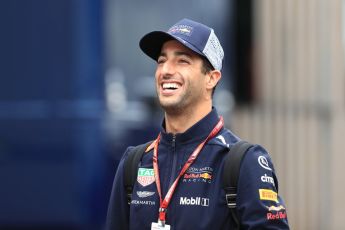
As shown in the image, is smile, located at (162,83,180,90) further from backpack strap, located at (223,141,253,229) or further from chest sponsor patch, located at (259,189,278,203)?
chest sponsor patch, located at (259,189,278,203)

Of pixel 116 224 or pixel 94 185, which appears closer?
pixel 116 224

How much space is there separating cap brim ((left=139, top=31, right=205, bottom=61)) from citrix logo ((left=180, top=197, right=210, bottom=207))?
24.6 inches

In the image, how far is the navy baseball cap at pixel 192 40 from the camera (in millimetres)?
4043

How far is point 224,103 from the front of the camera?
10.8m

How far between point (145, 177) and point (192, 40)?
62cm

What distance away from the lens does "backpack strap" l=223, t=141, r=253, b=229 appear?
381cm

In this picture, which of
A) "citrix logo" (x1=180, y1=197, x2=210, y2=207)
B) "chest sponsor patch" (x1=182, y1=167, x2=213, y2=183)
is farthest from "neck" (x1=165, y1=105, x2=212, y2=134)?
"citrix logo" (x1=180, y1=197, x2=210, y2=207)

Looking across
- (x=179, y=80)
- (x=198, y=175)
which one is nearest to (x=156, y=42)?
(x=179, y=80)

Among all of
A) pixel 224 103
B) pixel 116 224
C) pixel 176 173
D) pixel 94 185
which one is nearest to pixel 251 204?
pixel 176 173

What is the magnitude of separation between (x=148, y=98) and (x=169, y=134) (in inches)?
217

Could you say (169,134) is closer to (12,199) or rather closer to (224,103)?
(12,199)

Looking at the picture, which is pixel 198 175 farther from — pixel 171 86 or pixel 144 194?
pixel 171 86

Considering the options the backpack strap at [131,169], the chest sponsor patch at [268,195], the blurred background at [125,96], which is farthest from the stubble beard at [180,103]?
the blurred background at [125,96]

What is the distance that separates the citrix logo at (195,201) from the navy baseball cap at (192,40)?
0.60m
